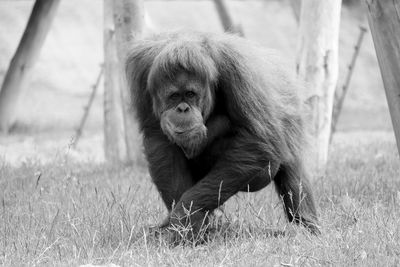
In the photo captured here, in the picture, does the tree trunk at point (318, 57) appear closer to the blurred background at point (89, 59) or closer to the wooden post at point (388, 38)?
the wooden post at point (388, 38)

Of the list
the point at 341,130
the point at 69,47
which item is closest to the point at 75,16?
the point at 69,47

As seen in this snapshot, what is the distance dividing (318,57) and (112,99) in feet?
8.87

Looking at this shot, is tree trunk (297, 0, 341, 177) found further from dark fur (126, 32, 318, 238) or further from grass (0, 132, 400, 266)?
dark fur (126, 32, 318, 238)

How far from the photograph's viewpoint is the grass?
3.74m

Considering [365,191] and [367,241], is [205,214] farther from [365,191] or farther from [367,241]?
[365,191]

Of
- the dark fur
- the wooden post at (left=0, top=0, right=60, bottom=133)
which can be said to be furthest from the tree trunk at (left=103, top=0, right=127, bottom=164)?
the dark fur

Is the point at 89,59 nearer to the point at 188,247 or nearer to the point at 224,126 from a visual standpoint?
the point at 224,126

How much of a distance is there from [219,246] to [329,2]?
325 cm

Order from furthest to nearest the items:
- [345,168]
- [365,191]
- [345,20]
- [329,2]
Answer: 1. [345,20]
2. [345,168]
3. [329,2]
4. [365,191]

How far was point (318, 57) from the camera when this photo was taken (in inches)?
265

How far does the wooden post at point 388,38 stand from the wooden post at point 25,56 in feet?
21.2

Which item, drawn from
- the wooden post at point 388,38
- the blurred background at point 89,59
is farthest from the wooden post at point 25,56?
the wooden post at point 388,38

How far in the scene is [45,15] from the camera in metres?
9.84

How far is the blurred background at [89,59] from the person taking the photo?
13.3 metres
